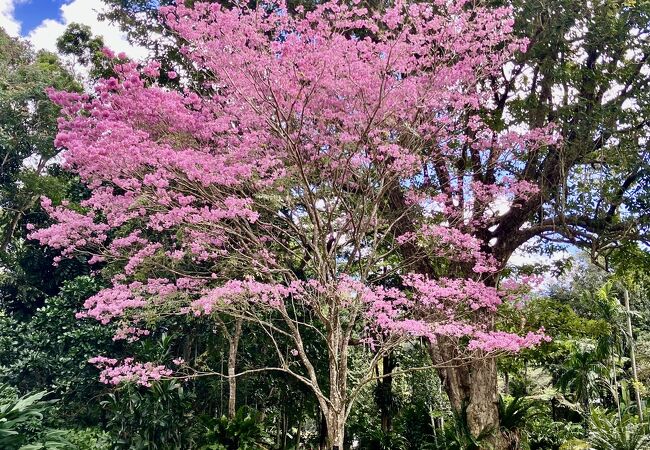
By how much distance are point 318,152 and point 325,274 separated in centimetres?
156

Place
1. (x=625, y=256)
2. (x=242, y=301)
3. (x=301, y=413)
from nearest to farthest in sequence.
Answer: (x=242, y=301)
(x=625, y=256)
(x=301, y=413)

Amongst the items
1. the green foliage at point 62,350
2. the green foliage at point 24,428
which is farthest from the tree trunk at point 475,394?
the green foliage at point 62,350

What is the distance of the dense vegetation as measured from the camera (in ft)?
20.8

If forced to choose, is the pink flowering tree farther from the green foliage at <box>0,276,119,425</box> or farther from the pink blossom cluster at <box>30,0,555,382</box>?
the green foliage at <box>0,276,119,425</box>

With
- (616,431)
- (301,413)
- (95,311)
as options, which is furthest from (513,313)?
(95,311)

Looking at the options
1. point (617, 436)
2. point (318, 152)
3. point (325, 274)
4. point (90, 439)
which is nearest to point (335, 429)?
point (325, 274)

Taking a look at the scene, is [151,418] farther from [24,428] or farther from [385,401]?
[385,401]

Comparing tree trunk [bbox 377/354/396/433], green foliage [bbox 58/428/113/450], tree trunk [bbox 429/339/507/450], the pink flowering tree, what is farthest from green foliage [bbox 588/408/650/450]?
green foliage [bbox 58/428/113/450]

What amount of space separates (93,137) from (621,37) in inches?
262


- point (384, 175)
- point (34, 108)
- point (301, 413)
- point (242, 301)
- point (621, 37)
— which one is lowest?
point (301, 413)

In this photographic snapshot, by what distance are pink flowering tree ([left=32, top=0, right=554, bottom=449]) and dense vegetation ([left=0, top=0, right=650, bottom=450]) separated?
88 mm

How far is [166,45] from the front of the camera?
949cm

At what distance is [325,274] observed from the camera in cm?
607

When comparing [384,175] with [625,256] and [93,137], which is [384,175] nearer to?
[93,137]
